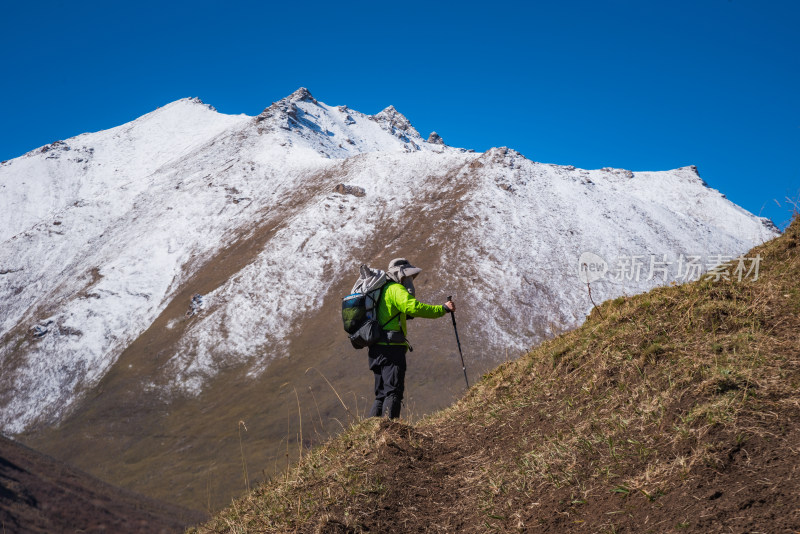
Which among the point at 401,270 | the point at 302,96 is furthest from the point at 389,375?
the point at 302,96

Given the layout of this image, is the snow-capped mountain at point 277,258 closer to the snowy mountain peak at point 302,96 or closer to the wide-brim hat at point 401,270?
the wide-brim hat at point 401,270

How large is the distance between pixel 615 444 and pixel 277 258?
7303cm

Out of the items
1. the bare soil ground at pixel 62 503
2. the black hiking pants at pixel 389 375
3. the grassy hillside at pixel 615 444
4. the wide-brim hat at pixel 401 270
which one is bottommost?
the bare soil ground at pixel 62 503

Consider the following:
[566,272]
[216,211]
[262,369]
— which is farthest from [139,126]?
[566,272]

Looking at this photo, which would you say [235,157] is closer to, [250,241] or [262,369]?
[250,241]

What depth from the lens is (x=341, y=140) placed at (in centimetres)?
15200

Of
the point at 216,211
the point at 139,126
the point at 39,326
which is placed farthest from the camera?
the point at 139,126

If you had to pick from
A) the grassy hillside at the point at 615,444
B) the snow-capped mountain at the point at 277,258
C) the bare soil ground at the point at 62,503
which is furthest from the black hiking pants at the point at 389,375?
the snow-capped mountain at the point at 277,258

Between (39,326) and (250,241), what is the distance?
31.6 m

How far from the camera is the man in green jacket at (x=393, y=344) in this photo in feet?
22.5

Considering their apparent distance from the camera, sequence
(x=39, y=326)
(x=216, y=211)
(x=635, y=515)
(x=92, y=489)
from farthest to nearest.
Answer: (x=216, y=211), (x=39, y=326), (x=92, y=489), (x=635, y=515)

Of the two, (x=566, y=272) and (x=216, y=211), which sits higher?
(x=216, y=211)

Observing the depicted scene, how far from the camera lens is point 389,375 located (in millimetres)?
6910

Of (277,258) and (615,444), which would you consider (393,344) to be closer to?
(615,444)
